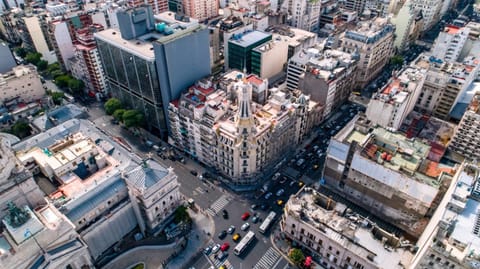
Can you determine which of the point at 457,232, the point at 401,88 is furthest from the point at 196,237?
the point at 401,88

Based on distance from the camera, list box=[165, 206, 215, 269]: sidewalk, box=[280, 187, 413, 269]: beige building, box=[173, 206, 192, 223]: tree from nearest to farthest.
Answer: box=[280, 187, 413, 269]: beige building → box=[165, 206, 215, 269]: sidewalk → box=[173, 206, 192, 223]: tree

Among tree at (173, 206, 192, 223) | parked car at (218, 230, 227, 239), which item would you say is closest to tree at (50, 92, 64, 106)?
tree at (173, 206, 192, 223)

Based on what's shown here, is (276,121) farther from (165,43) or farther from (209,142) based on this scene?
(165,43)

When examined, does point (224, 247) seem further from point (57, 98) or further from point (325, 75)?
point (57, 98)

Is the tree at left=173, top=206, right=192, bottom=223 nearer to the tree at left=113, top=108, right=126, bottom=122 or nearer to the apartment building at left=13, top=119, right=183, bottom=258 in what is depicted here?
the apartment building at left=13, top=119, right=183, bottom=258

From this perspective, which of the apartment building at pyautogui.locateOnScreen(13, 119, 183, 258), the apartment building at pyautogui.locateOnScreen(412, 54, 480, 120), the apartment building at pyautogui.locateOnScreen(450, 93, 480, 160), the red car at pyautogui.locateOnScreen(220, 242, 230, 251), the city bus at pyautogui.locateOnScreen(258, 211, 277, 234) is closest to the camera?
the apartment building at pyautogui.locateOnScreen(13, 119, 183, 258)

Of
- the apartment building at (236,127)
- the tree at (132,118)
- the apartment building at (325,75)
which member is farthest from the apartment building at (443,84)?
the tree at (132,118)
